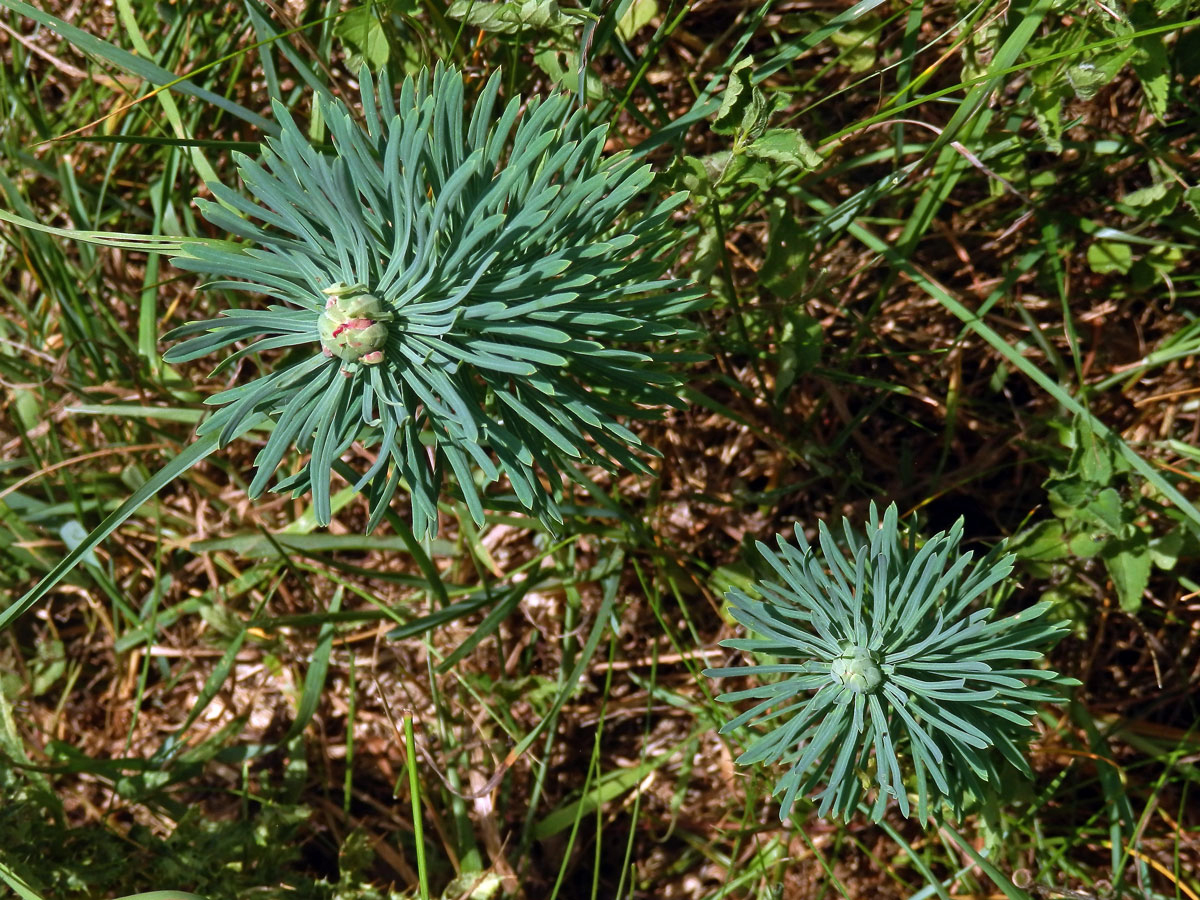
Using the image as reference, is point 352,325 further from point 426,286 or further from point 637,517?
point 637,517

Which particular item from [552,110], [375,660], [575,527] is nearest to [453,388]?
[552,110]

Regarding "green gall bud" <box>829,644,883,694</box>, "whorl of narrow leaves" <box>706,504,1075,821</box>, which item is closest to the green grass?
"whorl of narrow leaves" <box>706,504,1075,821</box>

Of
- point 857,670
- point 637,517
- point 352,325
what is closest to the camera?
point 352,325

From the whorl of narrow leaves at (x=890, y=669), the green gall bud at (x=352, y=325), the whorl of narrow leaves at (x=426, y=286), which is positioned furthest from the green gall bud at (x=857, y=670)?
the green gall bud at (x=352, y=325)

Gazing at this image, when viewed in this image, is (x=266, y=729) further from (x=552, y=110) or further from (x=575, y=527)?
(x=552, y=110)

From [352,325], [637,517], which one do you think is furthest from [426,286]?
[637,517]

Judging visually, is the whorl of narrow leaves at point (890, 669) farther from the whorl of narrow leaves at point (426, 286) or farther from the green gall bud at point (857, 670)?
the whorl of narrow leaves at point (426, 286)
